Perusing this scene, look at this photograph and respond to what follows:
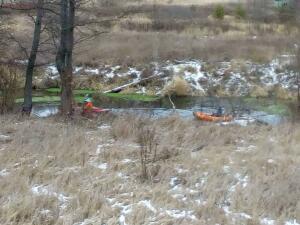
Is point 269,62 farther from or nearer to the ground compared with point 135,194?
nearer to the ground

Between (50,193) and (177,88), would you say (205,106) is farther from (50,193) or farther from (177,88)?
(50,193)

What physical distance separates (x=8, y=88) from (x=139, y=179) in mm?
10022

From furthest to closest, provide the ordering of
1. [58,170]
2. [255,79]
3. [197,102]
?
[255,79], [197,102], [58,170]

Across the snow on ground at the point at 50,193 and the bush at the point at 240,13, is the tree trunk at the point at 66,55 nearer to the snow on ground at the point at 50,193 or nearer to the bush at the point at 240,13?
the snow on ground at the point at 50,193

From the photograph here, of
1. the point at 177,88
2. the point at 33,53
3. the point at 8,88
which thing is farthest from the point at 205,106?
the point at 8,88

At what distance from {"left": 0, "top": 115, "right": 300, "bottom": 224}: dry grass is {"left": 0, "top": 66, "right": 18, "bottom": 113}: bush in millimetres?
5552

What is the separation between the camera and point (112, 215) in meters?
6.54

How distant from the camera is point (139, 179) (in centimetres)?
795

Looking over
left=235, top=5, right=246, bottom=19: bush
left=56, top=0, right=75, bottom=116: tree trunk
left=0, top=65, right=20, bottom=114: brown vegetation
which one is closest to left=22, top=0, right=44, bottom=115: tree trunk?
left=0, top=65, right=20, bottom=114: brown vegetation

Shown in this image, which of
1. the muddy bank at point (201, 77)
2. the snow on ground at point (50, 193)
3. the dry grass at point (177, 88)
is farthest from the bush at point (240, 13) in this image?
the snow on ground at point (50, 193)

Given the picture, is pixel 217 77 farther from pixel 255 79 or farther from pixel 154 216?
pixel 154 216

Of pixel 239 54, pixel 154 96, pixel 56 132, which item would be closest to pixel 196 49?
pixel 239 54

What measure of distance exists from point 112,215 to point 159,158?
254cm

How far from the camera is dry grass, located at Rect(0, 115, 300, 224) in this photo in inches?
259
